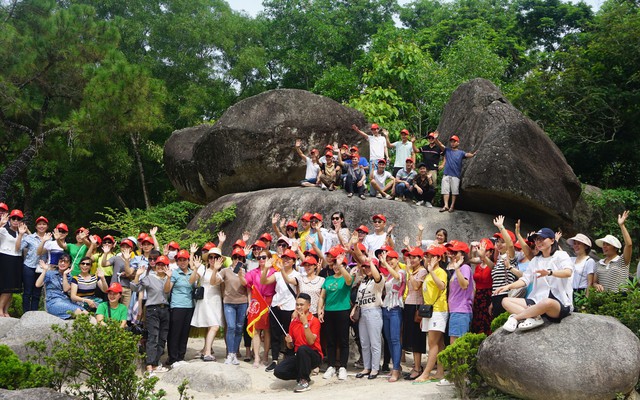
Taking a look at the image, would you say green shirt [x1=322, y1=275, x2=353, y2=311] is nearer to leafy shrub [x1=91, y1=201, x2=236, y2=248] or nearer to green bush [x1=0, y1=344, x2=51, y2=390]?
green bush [x1=0, y1=344, x2=51, y2=390]

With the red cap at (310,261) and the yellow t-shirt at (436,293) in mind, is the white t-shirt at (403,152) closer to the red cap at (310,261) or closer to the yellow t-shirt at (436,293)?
the red cap at (310,261)

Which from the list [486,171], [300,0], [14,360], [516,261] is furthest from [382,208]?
[300,0]

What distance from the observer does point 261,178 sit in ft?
58.4

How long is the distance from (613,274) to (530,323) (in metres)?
1.94

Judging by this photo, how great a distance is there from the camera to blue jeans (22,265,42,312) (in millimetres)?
12328

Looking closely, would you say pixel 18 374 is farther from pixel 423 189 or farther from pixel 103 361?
pixel 423 189

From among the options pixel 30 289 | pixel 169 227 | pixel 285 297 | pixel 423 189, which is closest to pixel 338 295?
pixel 285 297

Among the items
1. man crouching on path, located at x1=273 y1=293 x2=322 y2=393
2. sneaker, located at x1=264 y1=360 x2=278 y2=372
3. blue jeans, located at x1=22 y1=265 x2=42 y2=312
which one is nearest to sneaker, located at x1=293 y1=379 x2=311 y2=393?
man crouching on path, located at x1=273 y1=293 x2=322 y2=393

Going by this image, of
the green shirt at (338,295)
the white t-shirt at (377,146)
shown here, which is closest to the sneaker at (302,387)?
the green shirt at (338,295)

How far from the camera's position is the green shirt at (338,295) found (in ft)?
35.7

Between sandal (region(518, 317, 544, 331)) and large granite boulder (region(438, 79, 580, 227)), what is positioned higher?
large granite boulder (region(438, 79, 580, 227))

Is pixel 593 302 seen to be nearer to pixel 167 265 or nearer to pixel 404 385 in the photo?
pixel 404 385

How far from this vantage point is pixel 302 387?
33.4 feet

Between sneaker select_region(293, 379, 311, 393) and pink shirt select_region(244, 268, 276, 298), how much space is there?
178 cm
